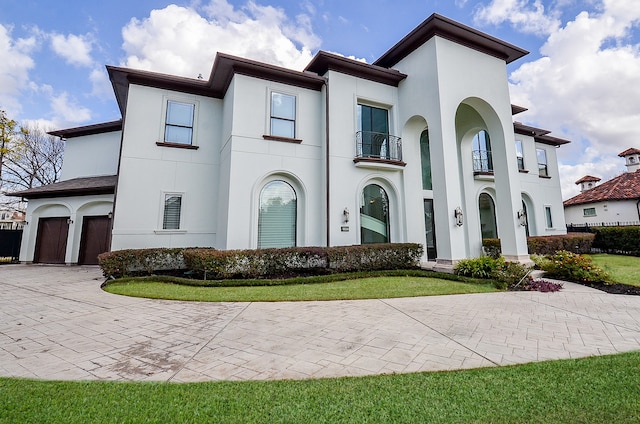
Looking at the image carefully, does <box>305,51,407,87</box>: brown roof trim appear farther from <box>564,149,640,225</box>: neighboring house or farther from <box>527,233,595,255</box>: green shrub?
<box>564,149,640,225</box>: neighboring house

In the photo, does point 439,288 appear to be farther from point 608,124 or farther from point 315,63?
point 608,124

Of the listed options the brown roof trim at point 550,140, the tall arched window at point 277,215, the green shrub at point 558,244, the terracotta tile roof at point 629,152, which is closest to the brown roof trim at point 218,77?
the tall arched window at point 277,215

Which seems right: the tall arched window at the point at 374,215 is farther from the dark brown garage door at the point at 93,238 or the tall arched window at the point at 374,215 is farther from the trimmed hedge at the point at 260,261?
the dark brown garage door at the point at 93,238

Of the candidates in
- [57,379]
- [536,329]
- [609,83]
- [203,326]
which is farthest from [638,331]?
[609,83]

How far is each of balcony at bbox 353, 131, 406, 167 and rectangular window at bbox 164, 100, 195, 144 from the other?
610 cm

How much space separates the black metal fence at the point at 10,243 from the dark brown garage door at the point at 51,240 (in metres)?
2.38

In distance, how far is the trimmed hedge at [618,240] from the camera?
40.6ft

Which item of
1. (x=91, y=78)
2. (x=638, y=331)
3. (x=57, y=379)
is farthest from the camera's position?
(x=91, y=78)

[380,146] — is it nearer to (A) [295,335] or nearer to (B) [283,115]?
(B) [283,115]

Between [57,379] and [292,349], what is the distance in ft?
6.88

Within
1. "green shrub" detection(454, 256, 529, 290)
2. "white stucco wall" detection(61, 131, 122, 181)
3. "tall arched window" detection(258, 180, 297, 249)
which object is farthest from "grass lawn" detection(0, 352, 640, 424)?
"white stucco wall" detection(61, 131, 122, 181)

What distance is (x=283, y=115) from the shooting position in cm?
970

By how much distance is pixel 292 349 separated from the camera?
10.2 feet

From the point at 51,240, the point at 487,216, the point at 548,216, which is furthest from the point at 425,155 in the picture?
the point at 51,240
